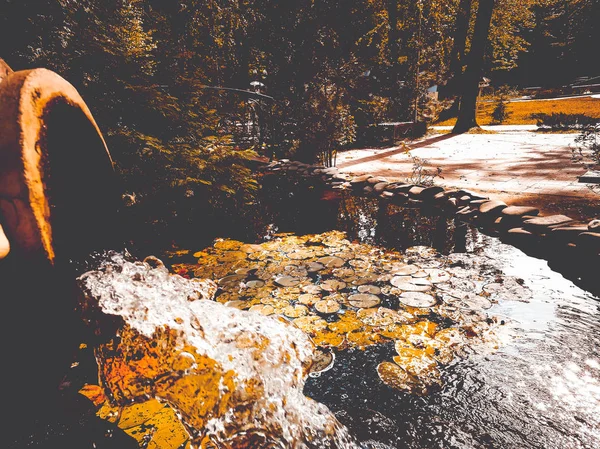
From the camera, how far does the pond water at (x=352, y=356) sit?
5.88 feet

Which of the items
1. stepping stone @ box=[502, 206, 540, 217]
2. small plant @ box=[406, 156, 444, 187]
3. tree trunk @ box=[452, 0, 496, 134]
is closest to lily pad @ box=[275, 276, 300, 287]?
stepping stone @ box=[502, 206, 540, 217]

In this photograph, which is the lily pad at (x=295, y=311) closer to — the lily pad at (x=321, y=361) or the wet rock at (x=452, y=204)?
the lily pad at (x=321, y=361)

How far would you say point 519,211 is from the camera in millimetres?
4723

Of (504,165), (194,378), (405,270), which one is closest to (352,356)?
(194,378)

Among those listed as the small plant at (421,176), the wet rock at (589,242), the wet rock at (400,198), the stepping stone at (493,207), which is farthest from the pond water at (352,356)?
the small plant at (421,176)

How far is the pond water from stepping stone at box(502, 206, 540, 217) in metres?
1.15

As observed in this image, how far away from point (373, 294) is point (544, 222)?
8.96ft

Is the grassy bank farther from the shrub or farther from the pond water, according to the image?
the pond water

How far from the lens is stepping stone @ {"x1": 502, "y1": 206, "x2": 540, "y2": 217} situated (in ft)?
15.3

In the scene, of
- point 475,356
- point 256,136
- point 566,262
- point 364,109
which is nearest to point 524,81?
point 364,109

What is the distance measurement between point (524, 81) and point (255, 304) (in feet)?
132

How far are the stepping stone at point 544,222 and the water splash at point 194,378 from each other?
385cm

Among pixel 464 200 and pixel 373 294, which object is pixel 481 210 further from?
pixel 373 294

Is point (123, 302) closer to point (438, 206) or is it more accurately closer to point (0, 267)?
point (0, 267)
